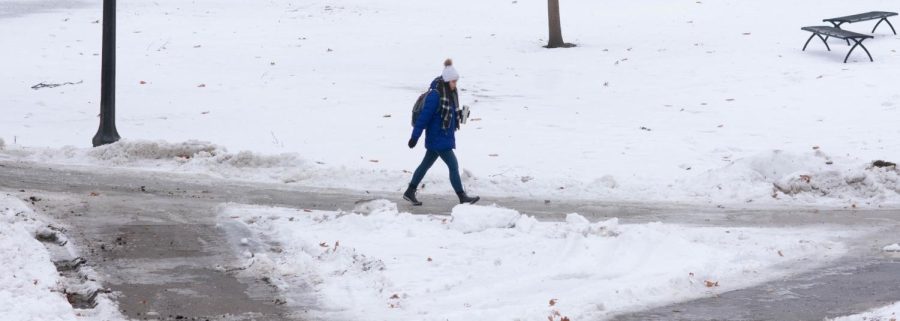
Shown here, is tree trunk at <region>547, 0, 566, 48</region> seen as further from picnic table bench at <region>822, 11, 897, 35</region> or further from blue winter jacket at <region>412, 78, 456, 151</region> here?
blue winter jacket at <region>412, 78, 456, 151</region>

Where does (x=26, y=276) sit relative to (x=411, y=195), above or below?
above

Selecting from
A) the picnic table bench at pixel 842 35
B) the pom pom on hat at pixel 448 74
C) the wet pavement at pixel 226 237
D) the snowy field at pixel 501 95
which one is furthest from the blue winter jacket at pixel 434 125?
the picnic table bench at pixel 842 35

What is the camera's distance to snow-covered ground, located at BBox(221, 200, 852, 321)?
8141 millimetres

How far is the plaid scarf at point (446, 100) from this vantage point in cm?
1184

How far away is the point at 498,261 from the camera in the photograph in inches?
359

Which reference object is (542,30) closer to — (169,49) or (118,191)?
(169,49)

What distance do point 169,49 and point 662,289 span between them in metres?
16.0

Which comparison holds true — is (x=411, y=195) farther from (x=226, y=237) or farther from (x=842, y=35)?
(x=842, y=35)

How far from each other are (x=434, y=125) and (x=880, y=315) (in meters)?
5.36

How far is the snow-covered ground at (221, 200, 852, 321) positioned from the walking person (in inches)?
50.0

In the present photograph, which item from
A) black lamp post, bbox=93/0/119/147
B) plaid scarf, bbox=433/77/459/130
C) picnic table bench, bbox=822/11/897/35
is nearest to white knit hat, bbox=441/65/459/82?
plaid scarf, bbox=433/77/459/130

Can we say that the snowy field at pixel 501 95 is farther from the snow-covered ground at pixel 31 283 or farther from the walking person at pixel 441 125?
the snow-covered ground at pixel 31 283

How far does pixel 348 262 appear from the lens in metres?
9.11

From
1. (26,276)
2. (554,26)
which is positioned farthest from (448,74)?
(554,26)
